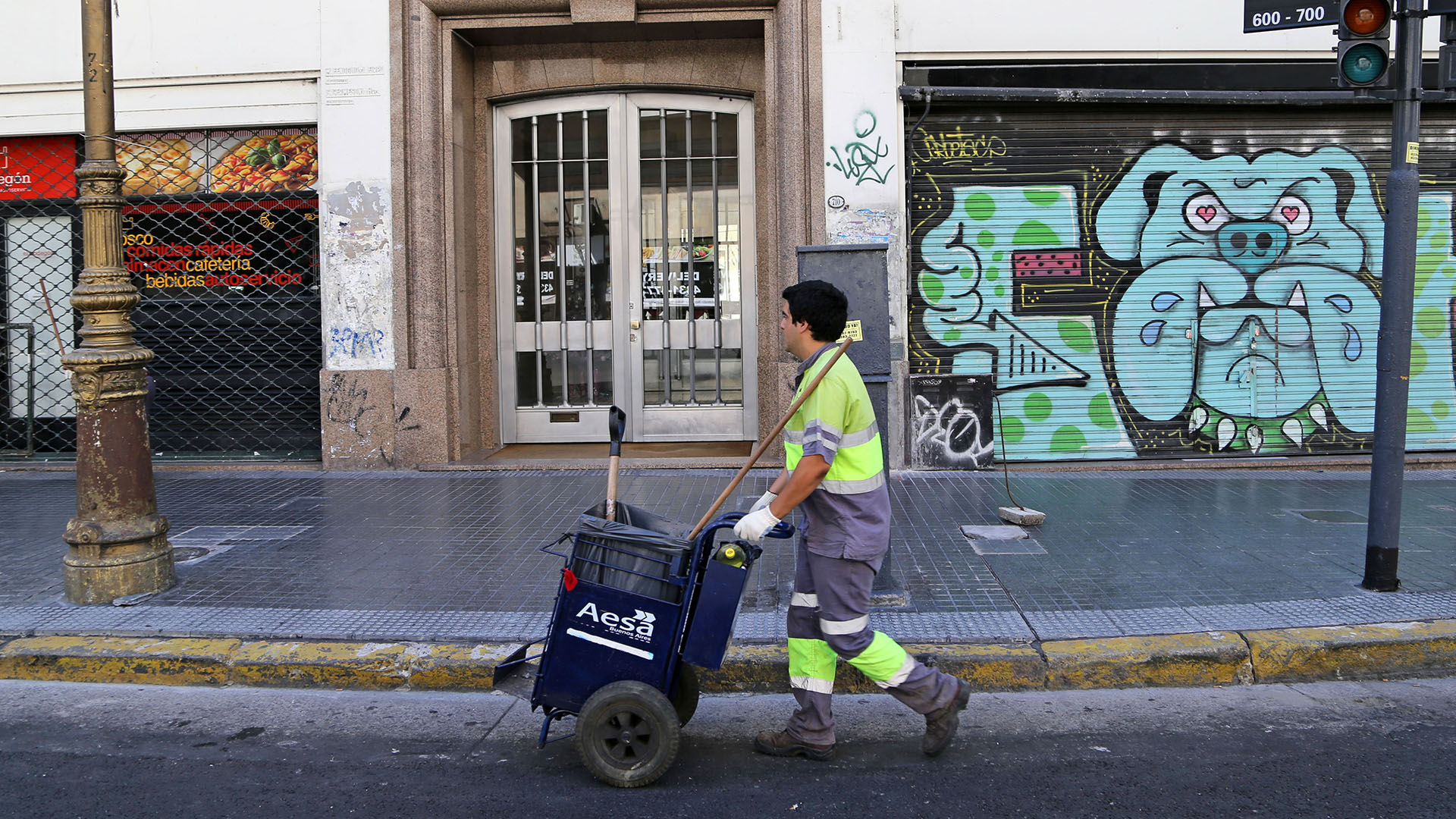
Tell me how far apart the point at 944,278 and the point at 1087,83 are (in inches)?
81.7

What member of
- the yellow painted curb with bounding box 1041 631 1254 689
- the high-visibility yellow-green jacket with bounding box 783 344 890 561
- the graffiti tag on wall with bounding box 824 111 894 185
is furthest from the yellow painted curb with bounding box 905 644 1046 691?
the graffiti tag on wall with bounding box 824 111 894 185

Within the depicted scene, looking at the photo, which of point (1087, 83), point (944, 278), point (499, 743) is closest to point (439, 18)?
point (944, 278)

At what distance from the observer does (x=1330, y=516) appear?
740 centimetres

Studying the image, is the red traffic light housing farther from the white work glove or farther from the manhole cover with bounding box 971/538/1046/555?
the white work glove

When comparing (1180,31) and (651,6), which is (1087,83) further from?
(651,6)

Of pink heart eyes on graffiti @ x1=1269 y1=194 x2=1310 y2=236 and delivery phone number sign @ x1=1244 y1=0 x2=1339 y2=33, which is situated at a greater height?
delivery phone number sign @ x1=1244 y1=0 x2=1339 y2=33

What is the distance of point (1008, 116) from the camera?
9609 mm

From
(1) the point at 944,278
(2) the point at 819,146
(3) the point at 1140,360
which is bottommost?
(3) the point at 1140,360

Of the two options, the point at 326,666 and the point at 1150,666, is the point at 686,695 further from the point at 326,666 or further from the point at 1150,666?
the point at 1150,666

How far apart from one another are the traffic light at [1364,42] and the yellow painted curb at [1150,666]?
3007mm

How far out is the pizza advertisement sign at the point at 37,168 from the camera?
10.6 metres

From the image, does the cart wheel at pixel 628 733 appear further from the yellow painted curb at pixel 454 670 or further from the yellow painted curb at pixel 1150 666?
the yellow painted curb at pixel 1150 666

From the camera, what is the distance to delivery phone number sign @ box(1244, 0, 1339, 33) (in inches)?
219

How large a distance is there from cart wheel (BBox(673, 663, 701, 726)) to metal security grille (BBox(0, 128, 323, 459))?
736 cm
